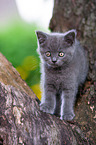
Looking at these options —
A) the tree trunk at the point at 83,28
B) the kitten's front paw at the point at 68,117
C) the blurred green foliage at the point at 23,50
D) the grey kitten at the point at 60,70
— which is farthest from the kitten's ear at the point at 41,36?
the kitten's front paw at the point at 68,117

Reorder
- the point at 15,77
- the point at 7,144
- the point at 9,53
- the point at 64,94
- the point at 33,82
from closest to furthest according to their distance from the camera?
1. the point at 7,144
2. the point at 15,77
3. the point at 64,94
4. the point at 33,82
5. the point at 9,53

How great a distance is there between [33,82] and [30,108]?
1.51 m

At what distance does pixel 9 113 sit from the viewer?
1632 mm

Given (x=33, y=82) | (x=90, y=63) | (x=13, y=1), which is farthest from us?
(x=13, y=1)

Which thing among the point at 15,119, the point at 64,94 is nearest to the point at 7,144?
the point at 15,119

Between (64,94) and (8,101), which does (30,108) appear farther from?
(64,94)

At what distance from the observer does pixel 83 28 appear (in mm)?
2762

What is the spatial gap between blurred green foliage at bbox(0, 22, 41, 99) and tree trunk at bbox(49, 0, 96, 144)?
2.14ft

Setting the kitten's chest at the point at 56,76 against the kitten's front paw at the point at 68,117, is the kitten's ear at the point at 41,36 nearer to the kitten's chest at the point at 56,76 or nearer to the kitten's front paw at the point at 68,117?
the kitten's chest at the point at 56,76

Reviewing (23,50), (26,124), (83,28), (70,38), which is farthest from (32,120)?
(23,50)

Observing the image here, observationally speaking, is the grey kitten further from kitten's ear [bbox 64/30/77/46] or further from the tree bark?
the tree bark

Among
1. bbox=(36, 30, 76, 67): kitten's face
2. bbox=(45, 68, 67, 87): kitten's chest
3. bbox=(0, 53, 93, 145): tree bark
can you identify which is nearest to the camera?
bbox=(0, 53, 93, 145): tree bark

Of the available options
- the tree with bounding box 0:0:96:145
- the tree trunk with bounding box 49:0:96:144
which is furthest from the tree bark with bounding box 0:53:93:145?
the tree trunk with bounding box 49:0:96:144

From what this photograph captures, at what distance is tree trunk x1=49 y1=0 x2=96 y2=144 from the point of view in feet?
7.09
